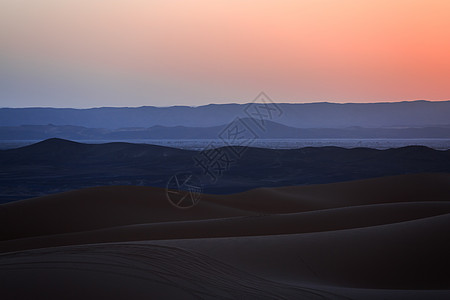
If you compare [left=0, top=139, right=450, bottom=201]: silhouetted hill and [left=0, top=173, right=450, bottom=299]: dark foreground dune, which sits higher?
[left=0, top=173, right=450, bottom=299]: dark foreground dune

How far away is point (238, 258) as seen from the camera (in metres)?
5.50

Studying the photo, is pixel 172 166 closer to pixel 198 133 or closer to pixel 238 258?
pixel 238 258

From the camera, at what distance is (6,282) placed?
127 inches

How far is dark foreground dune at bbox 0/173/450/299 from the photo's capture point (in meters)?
3.52

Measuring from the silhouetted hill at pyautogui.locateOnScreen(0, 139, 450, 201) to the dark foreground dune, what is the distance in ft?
54.8

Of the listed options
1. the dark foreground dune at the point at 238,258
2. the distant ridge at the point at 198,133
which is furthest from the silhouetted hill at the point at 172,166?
the distant ridge at the point at 198,133

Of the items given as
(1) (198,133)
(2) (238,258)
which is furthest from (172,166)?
(1) (198,133)

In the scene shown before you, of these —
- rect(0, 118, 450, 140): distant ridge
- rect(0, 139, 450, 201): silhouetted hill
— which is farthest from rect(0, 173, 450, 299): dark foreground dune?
rect(0, 118, 450, 140): distant ridge

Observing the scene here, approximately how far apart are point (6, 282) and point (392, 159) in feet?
146

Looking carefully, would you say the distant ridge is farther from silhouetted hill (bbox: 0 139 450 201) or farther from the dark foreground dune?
the dark foreground dune

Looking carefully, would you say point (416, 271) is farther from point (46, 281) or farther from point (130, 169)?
point (130, 169)

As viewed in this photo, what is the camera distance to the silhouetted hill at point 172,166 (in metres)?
30.3

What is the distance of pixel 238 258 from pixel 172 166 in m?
36.1

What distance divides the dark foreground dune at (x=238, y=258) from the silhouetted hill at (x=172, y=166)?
16699 mm
